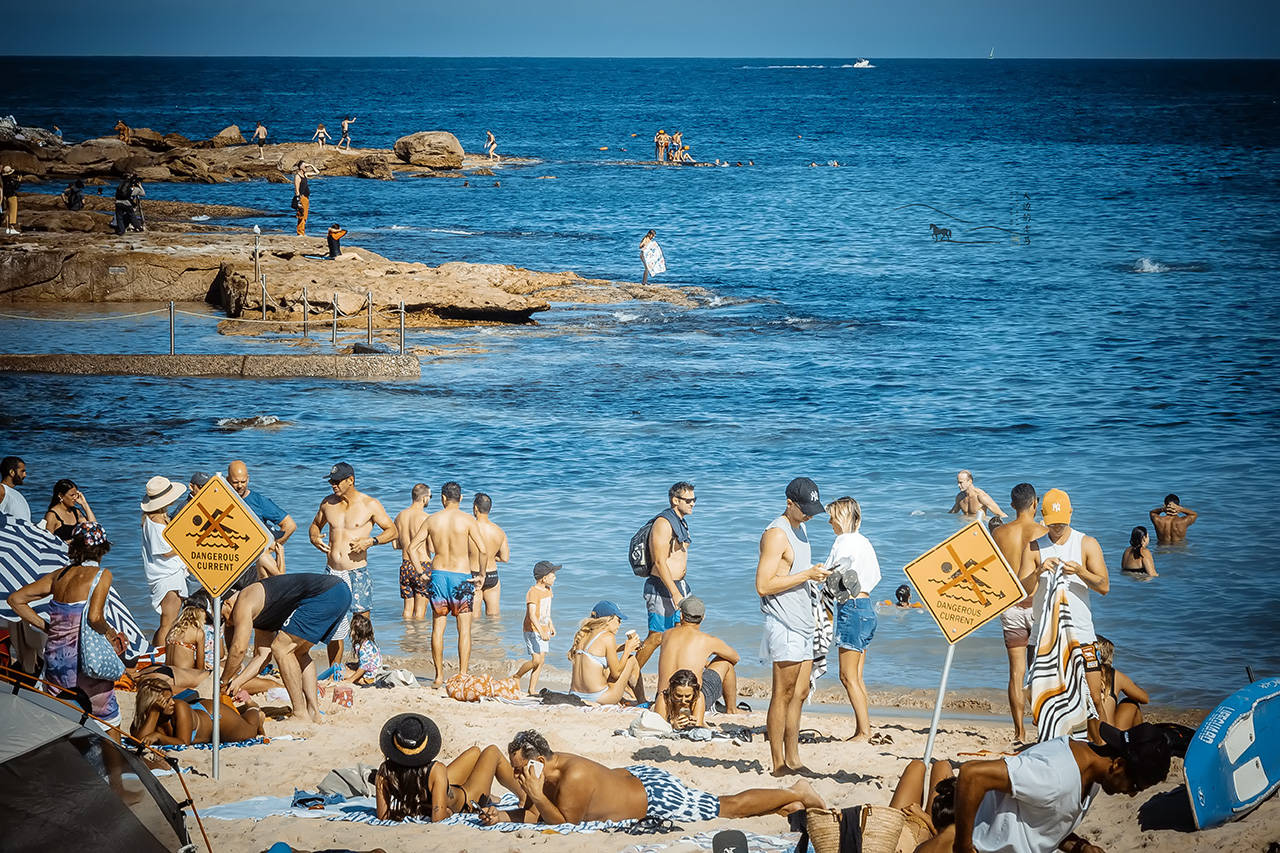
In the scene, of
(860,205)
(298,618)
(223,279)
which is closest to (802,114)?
(860,205)

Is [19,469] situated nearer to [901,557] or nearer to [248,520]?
[248,520]

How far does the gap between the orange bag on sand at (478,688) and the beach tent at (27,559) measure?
2363 millimetres

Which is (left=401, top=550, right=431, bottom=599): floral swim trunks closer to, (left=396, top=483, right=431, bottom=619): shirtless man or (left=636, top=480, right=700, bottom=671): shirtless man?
(left=396, top=483, right=431, bottom=619): shirtless man

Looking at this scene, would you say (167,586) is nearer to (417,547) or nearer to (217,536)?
(417,547)

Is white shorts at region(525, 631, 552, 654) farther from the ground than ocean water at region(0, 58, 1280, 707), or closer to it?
closer to it

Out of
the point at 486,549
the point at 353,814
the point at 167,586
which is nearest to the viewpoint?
the point at 353,814

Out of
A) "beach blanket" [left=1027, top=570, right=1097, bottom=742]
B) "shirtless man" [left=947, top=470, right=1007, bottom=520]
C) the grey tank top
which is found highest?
"shirtless man" [left=947, top=470, right=1007, bottom=520]

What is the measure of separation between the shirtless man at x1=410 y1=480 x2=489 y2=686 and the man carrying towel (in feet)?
5.54

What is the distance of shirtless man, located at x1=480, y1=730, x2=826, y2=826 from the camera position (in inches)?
249

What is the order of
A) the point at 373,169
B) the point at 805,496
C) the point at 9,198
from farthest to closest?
the point at 373,169 < the point at 9,198 < the point at 805,496

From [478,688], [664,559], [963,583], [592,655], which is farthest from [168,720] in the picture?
[963,583]

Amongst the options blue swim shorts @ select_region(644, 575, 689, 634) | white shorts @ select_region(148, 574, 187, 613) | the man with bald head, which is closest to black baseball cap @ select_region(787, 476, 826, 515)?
blue swim shorts @ select_region(644, 575, 689, 634)

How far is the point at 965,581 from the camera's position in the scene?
266 inches

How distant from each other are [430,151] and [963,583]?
57.6 m
